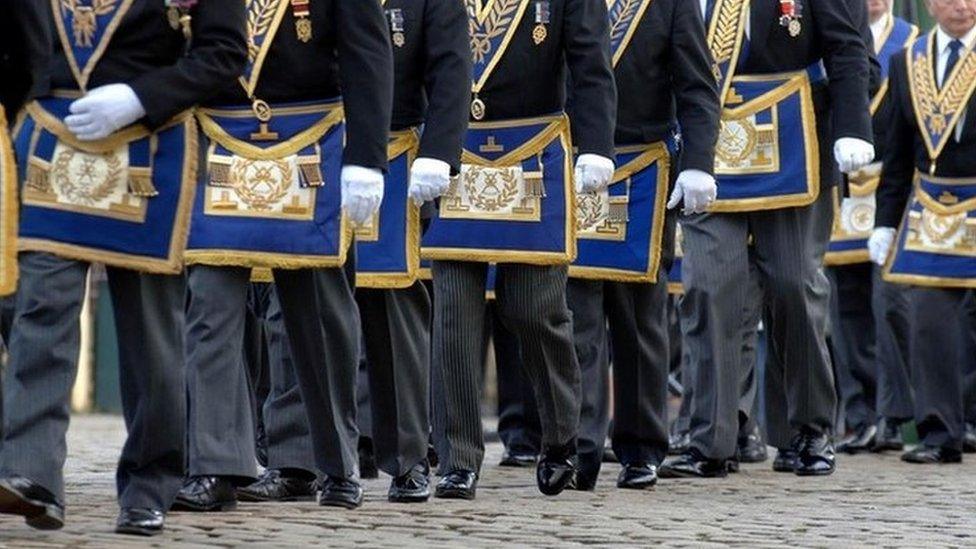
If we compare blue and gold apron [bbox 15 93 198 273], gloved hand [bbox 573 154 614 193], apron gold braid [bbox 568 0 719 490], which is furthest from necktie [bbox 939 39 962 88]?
blue and gold apron [bbox 15 93 198 273]

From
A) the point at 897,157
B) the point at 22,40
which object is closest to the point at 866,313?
the point at 897,157

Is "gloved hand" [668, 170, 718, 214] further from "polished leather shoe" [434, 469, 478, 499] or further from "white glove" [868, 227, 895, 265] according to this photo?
"white glove" [868, 227, 895, 265]

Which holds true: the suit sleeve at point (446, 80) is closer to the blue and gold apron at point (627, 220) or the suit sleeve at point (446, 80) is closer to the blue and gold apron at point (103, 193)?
the blue and gold apron at point (627, 220)

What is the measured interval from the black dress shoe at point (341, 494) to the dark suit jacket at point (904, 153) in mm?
3907

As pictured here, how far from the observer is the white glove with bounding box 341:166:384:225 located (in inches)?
287

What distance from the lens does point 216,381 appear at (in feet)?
24.2

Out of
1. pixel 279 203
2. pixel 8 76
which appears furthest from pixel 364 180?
pixel 8 76

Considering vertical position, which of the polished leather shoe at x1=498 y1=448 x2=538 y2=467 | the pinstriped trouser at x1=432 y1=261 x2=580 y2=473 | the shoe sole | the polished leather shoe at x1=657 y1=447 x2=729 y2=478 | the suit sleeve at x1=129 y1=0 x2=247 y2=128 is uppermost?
the suit sleeve at x1=129 y1=0 x2=247 y2=128

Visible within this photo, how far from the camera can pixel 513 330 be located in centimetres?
845

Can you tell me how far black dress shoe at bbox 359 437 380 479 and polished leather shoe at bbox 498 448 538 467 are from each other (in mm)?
1096

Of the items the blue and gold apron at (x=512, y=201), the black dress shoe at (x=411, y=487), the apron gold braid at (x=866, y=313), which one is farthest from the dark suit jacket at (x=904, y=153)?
the black dress shoe at (x=411, y=487)

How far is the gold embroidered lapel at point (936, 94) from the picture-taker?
10.7m

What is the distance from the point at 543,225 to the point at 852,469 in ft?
8.33

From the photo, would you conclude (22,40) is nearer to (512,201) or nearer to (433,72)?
(433,72)
